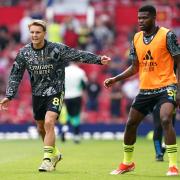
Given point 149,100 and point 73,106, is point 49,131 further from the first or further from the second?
point 73,106

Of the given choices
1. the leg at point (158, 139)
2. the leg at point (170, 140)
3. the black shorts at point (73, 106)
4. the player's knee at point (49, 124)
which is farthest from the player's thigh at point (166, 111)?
the black shorts at point (73, 106)

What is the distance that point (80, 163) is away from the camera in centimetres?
1496

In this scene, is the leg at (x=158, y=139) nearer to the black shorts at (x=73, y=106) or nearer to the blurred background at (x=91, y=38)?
the black shorts at (x=73, y=106)

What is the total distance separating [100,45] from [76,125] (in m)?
8.09

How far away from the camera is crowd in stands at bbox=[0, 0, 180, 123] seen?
27.7 m

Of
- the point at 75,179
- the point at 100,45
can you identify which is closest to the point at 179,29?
the point at 100,45

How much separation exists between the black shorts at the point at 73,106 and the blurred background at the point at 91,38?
9.75ft

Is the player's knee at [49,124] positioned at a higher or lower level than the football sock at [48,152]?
higher

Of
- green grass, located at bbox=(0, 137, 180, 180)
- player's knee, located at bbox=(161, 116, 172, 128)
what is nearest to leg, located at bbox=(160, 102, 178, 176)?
player's knee, located at bbox=(161, 116, 172, 128)

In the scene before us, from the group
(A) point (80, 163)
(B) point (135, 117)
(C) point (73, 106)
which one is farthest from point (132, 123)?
(C) point (73, 106)

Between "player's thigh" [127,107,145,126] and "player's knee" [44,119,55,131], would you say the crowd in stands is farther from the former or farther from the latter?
"player's thigh" [127,107,145,126]

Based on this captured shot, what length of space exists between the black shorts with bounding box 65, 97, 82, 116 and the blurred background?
2.97 metres

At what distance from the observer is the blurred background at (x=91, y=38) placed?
27.5 metres

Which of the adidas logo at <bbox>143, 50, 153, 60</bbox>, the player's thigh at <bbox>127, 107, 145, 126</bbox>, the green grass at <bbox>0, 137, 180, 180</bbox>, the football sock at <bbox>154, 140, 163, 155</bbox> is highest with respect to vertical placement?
the adidas logo at <bbox>143, 50, 153, 60</bbox>
